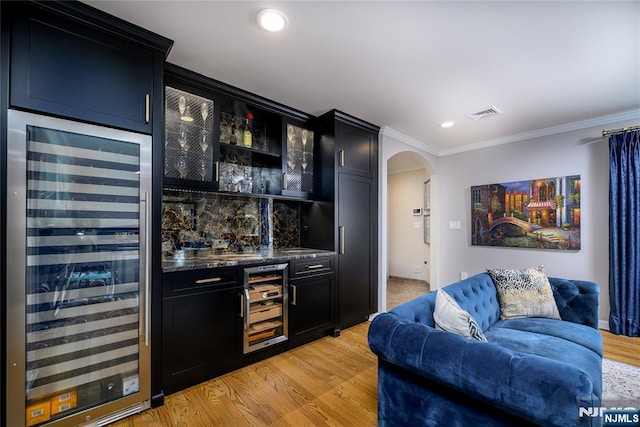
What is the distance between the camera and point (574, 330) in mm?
2084

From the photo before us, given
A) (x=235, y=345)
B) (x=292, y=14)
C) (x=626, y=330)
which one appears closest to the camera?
(x=292, y=14)

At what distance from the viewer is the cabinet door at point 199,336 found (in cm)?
199

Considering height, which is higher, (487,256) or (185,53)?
(185,53)

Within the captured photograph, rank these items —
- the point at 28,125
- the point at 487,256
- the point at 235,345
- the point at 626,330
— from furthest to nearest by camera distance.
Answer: the point at 487,256, the point at 626,330, the point at 235,345, the point at 28,125

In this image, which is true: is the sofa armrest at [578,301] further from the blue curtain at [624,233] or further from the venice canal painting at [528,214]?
the venice canal painting at [528,214]

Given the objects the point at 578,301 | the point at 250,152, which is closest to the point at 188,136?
the point at 250,152

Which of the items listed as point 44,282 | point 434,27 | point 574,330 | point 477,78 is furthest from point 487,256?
point 44,282

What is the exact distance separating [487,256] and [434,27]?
3591 millimetres

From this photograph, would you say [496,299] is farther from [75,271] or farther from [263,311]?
[75,271]

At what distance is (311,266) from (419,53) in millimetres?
2141

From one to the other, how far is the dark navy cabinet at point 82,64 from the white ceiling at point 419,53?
0.13 metres

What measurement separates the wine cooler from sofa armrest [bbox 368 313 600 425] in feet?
4.61

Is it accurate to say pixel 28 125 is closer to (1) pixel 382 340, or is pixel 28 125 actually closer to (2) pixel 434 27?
(1) pixel 382 340

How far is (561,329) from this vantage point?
6.88 ft
